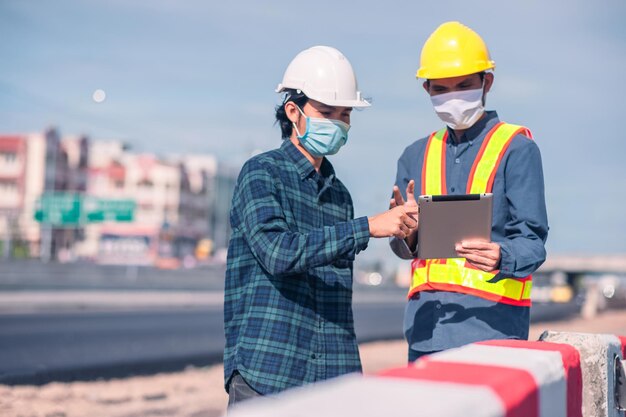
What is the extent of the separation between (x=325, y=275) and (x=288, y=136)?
2.33 feet

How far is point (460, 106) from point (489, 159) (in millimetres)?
289

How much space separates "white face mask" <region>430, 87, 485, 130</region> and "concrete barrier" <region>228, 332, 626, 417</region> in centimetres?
103

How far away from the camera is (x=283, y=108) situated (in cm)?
438

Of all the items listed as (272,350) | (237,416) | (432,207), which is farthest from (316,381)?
(237,416)

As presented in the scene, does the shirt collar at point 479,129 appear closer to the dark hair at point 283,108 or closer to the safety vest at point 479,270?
the safety vest at point 479,270

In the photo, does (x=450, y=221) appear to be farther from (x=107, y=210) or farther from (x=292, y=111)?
(x=107, y=210)

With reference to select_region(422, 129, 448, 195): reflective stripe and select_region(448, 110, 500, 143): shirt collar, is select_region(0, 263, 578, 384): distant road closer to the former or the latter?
select_region(422, 129, 448, 195): reflective stripe

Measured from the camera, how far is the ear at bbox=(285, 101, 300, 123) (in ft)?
14.0

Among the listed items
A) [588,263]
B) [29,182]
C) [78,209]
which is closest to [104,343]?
[78,209]

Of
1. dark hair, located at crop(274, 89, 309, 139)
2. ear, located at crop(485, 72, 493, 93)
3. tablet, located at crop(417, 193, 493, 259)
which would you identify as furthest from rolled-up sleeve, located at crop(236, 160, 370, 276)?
ear, located at crop(485, 72, 493, 93)

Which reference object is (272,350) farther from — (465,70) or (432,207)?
(465,70)

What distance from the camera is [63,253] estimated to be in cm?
9844

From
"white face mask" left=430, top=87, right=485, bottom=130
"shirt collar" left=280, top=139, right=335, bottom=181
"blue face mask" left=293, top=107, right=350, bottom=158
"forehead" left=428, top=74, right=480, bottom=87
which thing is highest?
"forehead" left=428, top=74, right=480, bottom=87

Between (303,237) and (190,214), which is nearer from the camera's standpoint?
(303,237)
